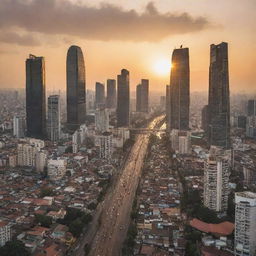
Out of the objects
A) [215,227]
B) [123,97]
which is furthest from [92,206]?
[123,97]

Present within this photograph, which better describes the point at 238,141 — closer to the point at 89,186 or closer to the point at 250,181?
the point at 250,181

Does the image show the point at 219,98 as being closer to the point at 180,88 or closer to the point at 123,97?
the point at 180,88

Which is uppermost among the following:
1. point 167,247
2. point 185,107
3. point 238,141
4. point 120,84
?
point 120,84

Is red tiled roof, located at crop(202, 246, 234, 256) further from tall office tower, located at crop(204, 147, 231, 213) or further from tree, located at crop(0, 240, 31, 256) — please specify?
tree, located at crop(0, 240, 31, 256)

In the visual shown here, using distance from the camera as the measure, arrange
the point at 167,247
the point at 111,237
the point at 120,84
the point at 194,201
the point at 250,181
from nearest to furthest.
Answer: the point at 167,247 → the point at 111,237 → the point at 194,201 → the point at 250,181 → the point at 120,84

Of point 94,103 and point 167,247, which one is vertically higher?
point 94,103

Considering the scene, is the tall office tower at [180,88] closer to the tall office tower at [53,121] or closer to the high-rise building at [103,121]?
the high-rise building at [103,121]

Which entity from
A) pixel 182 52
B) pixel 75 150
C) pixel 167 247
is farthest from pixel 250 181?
pixel 182 52

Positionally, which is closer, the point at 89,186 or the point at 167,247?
the point at 167,247
